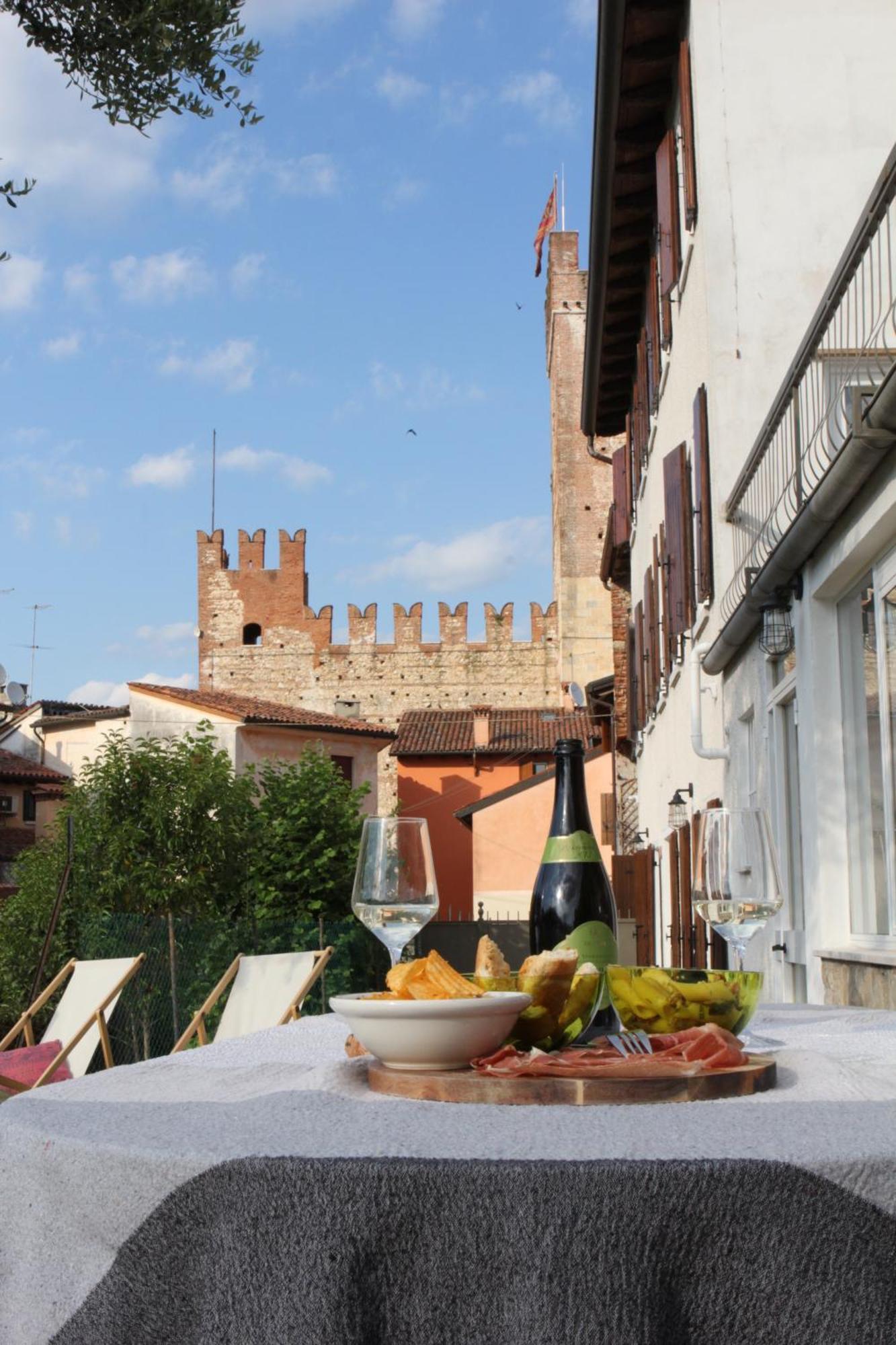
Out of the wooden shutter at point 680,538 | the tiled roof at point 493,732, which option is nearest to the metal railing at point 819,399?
the wooden shutter at point 680,538

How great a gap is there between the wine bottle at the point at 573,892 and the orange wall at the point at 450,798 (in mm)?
34403

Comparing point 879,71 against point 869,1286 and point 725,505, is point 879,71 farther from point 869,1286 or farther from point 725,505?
point 869,1286

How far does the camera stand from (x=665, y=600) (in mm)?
12398

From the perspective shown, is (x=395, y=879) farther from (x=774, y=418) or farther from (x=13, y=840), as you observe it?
(x=13, y=840)

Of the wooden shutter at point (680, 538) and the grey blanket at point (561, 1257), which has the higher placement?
the wooden shutter at point (680, 538)

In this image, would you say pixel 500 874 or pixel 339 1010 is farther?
pixel 500 874

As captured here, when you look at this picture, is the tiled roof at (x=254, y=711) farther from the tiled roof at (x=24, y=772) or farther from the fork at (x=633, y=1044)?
the fork at (x=633, y=1044)

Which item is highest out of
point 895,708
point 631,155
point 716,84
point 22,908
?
point 631,155

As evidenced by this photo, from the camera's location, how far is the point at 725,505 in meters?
9.15

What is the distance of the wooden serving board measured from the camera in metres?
1.53

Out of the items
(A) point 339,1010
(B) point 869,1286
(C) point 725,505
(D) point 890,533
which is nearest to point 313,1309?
(B) point 869,1286

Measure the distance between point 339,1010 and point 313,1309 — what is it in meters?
0.55

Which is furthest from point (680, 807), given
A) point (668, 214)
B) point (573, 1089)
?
point (573, 1089)

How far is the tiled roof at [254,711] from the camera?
108 ft
